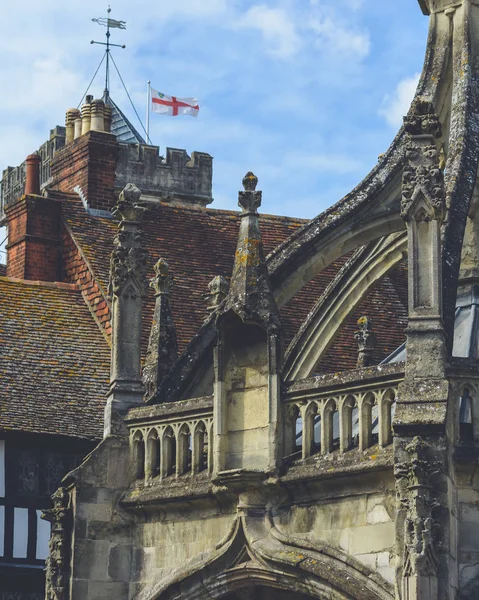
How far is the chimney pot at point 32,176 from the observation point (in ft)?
144

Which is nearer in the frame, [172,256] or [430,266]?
[430,266]

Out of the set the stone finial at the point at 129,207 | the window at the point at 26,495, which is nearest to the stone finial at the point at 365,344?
the stone finial at the point at 129,207

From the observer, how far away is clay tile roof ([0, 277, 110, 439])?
105 feet

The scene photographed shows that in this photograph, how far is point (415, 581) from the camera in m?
18.0

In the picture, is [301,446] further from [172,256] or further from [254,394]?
[172,256]

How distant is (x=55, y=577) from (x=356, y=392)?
3.85 m

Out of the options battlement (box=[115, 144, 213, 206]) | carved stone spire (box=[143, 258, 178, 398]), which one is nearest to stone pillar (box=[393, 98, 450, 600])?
carved stone spire (box=[143, 258, 178, 398])

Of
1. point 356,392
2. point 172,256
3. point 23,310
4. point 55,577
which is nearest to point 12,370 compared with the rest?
point 23,310

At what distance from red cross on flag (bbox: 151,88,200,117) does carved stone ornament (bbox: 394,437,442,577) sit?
40813 mm

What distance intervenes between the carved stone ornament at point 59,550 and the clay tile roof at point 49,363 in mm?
10525

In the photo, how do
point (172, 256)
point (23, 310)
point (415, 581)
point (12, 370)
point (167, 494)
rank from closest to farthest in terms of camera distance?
point (415, 581) < point (167, 494) < point (12, 370) < point (23, 310) < point (172, 256)

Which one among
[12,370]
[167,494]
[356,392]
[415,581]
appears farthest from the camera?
[12,370]

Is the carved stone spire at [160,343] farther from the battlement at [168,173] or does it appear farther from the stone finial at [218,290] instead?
the battlement at [168,173]

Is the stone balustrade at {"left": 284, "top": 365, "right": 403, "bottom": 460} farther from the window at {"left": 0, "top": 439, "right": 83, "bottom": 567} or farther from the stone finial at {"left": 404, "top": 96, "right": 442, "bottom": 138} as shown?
the window at {"left": 0, "top": 439, "right": 83, "bottom": 567}
